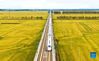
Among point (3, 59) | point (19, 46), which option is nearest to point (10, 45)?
point (19, 46)

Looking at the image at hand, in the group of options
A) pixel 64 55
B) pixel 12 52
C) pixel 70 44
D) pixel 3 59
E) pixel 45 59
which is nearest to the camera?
pixel 45 59

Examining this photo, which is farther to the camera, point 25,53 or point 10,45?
point 10,45

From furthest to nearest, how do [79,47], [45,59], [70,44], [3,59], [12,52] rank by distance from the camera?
1. [70,44]
2. [79,47]
3. [12,52]
4. [3,59]
5. [45,59]

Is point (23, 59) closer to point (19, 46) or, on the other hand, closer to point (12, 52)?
point (12, 52)

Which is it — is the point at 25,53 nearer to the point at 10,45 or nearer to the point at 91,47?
the point at 10,45

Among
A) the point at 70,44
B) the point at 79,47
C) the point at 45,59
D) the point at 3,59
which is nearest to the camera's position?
the point at 45,59

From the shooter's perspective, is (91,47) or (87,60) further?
(91,47)

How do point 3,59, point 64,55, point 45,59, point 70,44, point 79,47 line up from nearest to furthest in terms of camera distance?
point 45,59
point 3,59
point 64,55
point 79,47
point 70,44

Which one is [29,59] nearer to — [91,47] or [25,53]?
[25,53]

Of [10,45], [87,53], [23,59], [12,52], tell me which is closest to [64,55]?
[87,53]
